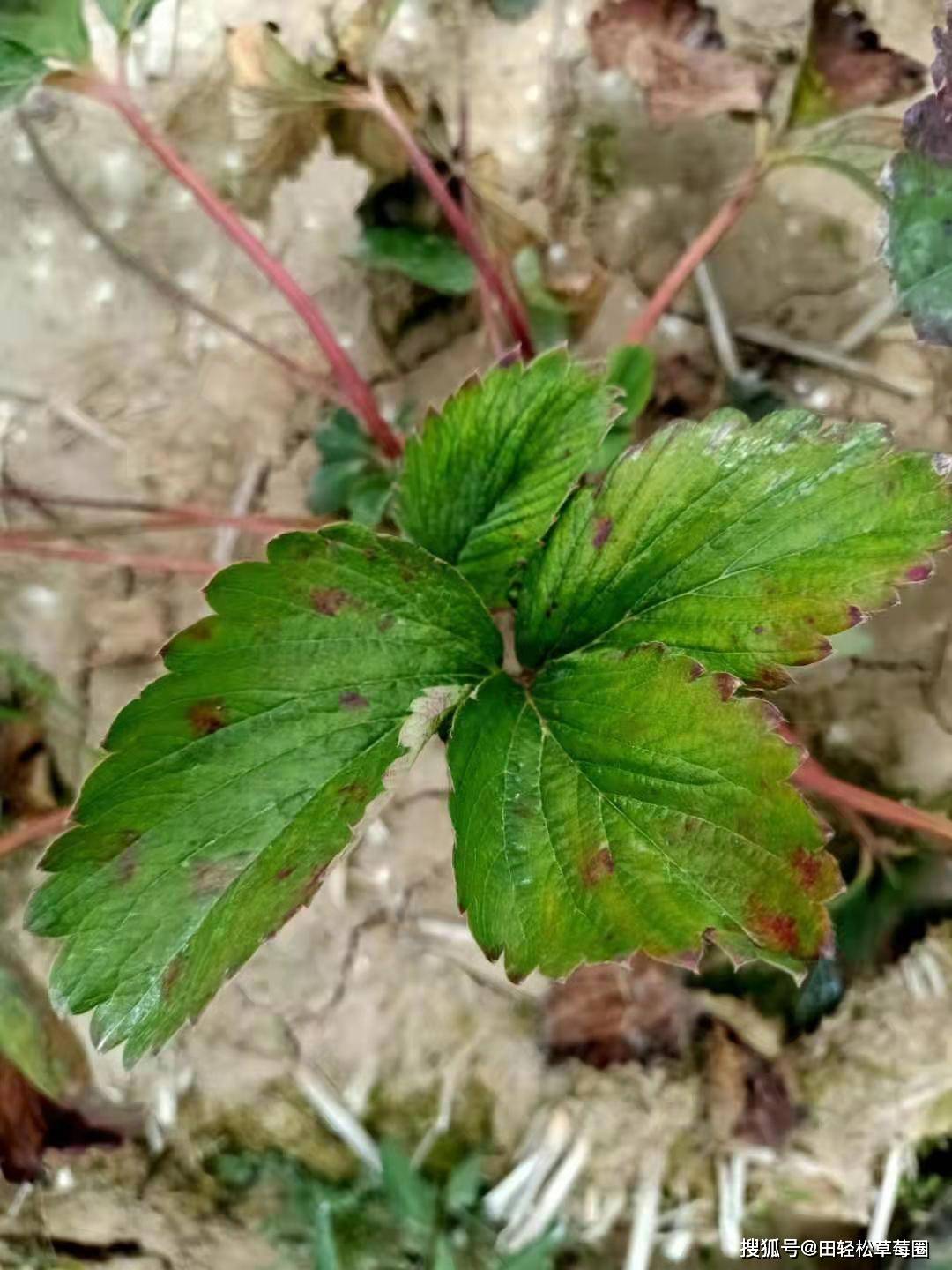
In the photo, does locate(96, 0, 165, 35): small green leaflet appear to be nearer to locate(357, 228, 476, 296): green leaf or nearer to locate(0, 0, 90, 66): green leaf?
locate(0, 0, 90, 66): green leaf

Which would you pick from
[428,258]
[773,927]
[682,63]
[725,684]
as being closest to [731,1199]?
[773,927]

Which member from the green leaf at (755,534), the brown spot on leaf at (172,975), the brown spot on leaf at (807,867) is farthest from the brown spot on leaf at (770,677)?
the brown spot on leaf at (172,975)

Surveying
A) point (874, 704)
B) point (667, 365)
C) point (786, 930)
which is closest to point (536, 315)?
point (667, 365)

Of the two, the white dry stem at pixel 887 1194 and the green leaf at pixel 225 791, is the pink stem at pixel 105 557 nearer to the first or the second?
the green leaf at pixel 225 791

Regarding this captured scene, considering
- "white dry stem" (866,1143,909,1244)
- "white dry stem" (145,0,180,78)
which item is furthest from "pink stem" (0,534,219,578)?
"white dry stem" (866,1143,909,1244)

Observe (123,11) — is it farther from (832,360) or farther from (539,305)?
(832,360)

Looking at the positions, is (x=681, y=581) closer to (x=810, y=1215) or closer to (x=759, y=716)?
(x=759, y=716)
